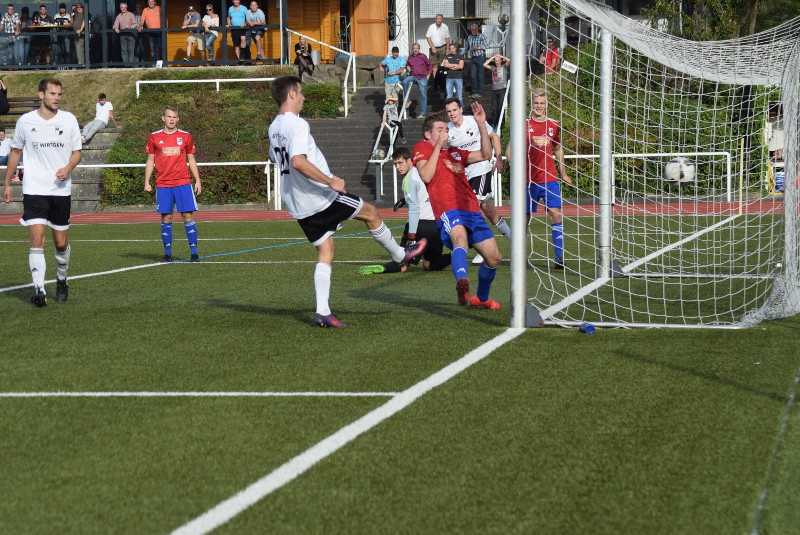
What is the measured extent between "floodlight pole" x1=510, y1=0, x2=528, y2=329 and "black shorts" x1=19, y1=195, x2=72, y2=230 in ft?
15.0

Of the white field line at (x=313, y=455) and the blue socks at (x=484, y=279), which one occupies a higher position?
the blue socks at (x=484, y=279)

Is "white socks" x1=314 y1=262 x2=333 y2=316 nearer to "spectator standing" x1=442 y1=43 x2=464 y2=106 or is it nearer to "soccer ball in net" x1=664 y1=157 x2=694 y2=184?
"soccer ball in net" x1=664 y1=157 x2=694 y2=184

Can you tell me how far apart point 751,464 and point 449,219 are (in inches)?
208

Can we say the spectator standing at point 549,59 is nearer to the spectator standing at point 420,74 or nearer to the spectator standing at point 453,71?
the spectator standing at point 453,71

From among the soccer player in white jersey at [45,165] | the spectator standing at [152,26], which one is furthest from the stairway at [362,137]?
the soccer player in white jersey at [45,165]

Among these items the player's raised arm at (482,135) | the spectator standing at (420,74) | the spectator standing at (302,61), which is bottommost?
the player's raised arm at (482,135)

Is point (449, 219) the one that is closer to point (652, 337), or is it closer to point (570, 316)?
point (570, 316)

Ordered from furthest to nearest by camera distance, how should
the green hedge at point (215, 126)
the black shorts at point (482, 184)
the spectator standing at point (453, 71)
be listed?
the spectator standing at point (453, 71), the green hedge at point (215, 126), the black shorts at point (482, 184)

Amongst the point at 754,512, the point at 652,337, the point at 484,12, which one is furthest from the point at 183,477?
the point at 484,12

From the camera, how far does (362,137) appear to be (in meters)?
30.7

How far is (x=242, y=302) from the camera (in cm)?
1057

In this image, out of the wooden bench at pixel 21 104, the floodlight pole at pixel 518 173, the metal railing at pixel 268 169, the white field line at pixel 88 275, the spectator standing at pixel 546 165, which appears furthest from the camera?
the wooden bench at pixel 21 104

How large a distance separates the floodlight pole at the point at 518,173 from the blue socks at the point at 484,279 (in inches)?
33.4

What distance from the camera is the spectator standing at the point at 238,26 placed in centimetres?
3659
